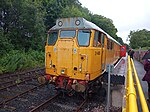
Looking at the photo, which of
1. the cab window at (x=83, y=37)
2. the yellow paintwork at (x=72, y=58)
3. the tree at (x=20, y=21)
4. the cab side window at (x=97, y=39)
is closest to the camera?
the yellow paintwork at (x=72, y=58)

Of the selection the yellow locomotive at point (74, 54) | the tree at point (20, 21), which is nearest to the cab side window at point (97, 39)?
the yellow locomotive at point (74, 54)

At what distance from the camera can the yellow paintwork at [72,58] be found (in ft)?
26.1

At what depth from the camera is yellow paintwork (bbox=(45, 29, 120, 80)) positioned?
26.1ft

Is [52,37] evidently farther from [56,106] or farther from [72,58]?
[56,106]

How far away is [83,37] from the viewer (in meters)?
8.29

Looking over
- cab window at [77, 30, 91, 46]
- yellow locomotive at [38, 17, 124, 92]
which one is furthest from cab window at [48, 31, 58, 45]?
cab window at [77, 30, 91, 46]

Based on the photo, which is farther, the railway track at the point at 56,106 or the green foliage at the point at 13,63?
the green foliage at the point at 13,63

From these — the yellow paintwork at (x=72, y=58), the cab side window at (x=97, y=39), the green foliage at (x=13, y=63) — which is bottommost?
the green foliage at (x=13, y=63)

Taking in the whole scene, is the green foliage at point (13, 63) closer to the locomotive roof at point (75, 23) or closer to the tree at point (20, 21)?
the tree at point (20, 21)

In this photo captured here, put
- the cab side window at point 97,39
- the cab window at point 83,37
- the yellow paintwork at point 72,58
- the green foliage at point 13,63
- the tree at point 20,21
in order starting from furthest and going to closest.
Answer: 1. the tree at point 20,21
2. the green foliage at point 13,63
3. the cab side window at point 97,39
4. the cab window at point 83,37
5. the yellow paintwork at point 72,58

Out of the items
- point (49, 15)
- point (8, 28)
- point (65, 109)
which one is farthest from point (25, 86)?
point (49, 15)

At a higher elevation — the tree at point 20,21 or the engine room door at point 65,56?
the tree at point 20,21

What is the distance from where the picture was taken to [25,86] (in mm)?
11016

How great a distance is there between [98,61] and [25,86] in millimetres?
4539
